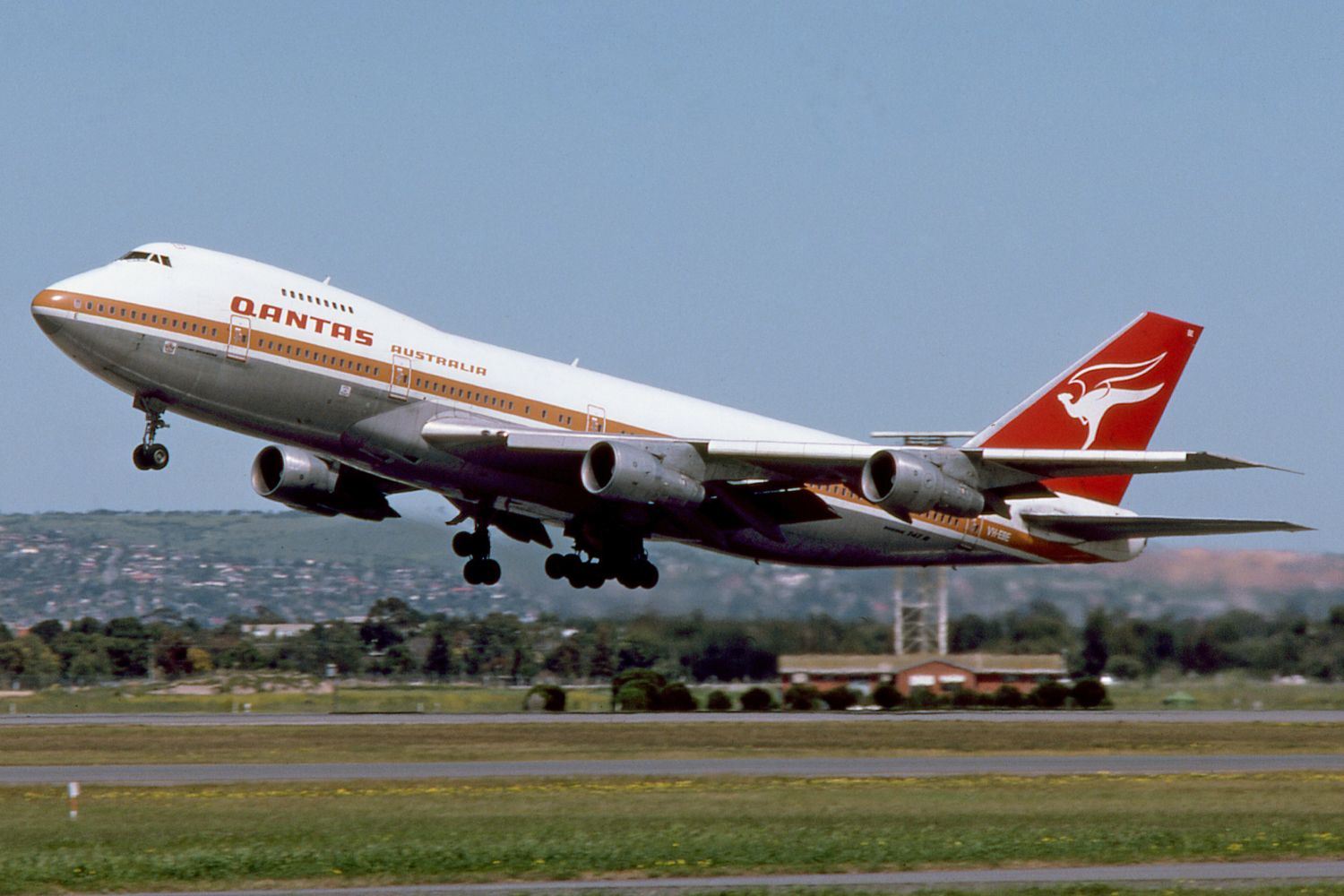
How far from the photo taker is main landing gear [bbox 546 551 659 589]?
1588 inches

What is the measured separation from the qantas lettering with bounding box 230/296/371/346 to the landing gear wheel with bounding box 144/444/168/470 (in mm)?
3324

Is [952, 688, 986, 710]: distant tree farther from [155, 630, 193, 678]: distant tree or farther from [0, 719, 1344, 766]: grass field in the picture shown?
[155, 630, 193, 678]: distant tree

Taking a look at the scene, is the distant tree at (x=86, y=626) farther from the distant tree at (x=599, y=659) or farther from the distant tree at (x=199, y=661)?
the distant tree at (x=599, y=659)

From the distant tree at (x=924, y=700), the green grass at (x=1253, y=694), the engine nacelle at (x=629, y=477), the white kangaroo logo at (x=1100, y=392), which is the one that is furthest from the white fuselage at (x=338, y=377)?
the green grass at (x=1253, y=694)

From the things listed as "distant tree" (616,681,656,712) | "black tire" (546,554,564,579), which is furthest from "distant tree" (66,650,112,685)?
"black tire" (546,554,564,579)

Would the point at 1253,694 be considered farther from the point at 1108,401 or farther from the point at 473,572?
the point at 473,572

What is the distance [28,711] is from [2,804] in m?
29.8

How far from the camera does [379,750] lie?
37.9m

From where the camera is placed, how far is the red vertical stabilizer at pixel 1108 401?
141 feet

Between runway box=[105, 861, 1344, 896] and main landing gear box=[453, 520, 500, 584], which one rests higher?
main landing gear box=[453, 520, 500, 584]

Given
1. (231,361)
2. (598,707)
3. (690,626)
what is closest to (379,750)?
(231,361)

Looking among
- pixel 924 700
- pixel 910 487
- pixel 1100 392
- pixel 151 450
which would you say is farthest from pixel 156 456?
pixel 924 700

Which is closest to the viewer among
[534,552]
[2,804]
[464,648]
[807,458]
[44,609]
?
[2,804]

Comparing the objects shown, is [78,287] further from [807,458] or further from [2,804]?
[807,458]
